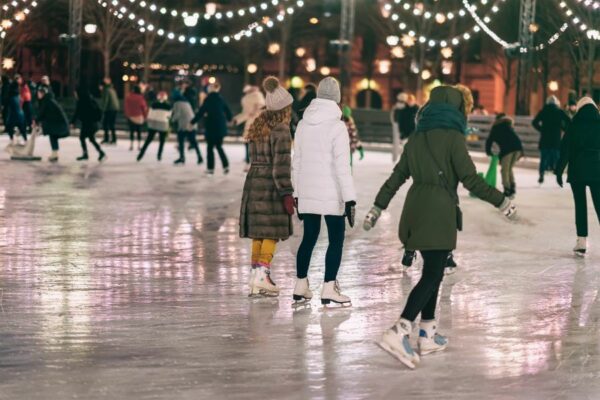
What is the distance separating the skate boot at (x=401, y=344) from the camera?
7.97 metres

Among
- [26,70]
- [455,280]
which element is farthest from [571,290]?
[26,70]

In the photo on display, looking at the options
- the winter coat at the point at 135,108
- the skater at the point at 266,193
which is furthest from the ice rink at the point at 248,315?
the winter coat at the point at 135,108

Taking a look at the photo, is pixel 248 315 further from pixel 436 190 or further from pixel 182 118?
pixel 182 118

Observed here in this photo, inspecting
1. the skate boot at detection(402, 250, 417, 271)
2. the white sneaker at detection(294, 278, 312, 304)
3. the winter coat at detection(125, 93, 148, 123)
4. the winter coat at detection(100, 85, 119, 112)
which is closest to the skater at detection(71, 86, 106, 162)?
→ the winter coat at detection(125, 93, 148, 123)

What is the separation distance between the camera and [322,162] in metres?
10.1

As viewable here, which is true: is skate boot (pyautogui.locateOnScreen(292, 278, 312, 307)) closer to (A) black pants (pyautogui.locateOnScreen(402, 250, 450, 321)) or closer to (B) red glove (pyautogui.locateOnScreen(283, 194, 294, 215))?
(B) red glove (pyautogui.locateOnScreen(283, 194, 294, 215))

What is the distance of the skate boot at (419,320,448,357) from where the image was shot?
8.40 meters

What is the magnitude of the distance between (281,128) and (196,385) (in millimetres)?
3613

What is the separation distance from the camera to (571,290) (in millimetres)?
11398

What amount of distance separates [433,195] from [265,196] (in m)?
2.63

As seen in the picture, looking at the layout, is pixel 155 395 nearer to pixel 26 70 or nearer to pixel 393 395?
pixel 393 395

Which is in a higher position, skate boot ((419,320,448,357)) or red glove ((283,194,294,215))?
red glove ((283,194,294,215))

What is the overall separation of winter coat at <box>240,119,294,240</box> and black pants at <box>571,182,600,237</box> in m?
4.11

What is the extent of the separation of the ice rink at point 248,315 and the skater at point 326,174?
1.53ft
